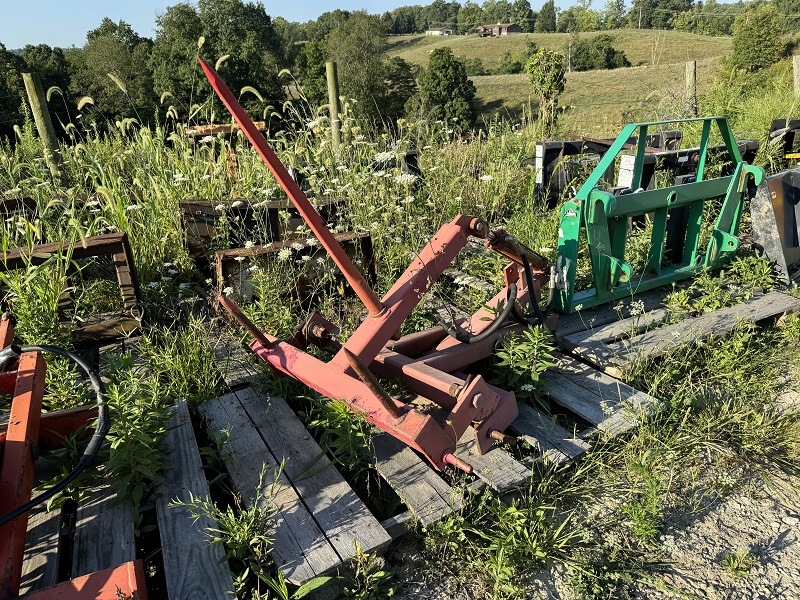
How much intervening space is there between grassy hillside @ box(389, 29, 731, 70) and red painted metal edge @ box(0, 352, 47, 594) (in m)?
38.4

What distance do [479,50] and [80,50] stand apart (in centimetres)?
4251

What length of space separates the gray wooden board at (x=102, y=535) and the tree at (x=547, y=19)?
95748 mm

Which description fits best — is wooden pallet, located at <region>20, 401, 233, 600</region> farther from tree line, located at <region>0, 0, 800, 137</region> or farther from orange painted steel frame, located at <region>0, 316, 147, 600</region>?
tree line, located at <region>0, 0, 800, 137</region>

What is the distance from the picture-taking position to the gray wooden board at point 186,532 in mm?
1876

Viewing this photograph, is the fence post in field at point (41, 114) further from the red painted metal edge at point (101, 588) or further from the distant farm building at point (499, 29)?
the distant farm building at point (499, 29)

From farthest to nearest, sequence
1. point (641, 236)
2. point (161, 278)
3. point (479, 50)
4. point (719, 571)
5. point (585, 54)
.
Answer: point (479, 50), point (585, 54), point (641, 236), point (161, 278), point (719, 571)

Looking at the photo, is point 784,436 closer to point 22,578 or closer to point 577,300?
point 577,300

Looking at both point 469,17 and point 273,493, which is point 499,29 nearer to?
point 469,17

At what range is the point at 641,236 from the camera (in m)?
4.73

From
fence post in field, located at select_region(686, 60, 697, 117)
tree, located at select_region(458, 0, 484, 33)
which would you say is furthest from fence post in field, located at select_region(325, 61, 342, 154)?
tree, located at select_region(458, 0, 484, 33)

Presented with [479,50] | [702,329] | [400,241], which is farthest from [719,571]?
[479,50]

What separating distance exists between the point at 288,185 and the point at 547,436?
1688 mm

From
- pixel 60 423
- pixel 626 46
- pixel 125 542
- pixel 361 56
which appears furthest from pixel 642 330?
pixel 626 46

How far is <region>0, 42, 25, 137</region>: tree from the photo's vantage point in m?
14.5
